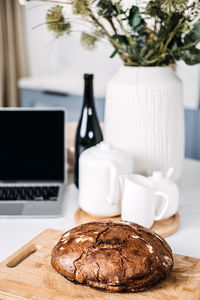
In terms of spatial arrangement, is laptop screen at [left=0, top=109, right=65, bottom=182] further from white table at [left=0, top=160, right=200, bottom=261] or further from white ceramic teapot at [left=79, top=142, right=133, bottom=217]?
white ceramic teapot at [left=79, top=142, right=133, bottom=217]

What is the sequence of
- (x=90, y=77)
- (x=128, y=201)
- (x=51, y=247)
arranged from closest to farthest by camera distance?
(x=51, y=247)
(x=128, y=201)
(x=90, y=77)

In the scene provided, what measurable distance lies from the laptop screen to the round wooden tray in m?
0.25

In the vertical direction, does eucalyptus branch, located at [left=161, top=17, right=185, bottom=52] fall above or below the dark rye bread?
above

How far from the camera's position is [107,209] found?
3.49ft

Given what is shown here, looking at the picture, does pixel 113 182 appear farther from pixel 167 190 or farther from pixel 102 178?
pixel 167 190

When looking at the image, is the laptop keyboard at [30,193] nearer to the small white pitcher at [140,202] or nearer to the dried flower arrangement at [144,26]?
the small white pitcher at [140,202]

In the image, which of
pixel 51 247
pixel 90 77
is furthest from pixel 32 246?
pixel 90 77

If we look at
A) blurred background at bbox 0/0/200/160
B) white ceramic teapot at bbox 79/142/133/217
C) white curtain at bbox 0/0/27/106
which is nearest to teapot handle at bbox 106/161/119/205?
white ceramic teapot at bbox 79/142/133/217

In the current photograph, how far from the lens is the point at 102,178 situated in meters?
1.04

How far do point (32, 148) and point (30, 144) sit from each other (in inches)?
0.6

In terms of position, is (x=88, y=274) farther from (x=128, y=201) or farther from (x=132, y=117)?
(x=132, y=117)

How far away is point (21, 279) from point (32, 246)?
0.15 m

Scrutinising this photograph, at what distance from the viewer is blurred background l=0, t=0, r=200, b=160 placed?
3.21m

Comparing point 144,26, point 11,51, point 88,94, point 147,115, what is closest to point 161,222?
point 147,115
